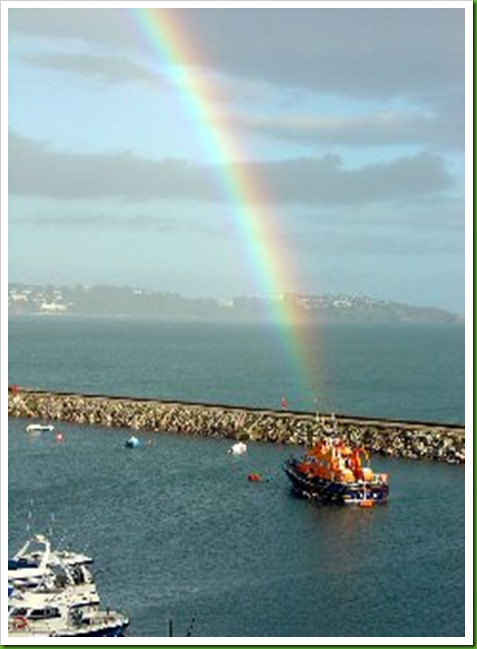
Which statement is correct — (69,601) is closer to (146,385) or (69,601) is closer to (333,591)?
(333,591)

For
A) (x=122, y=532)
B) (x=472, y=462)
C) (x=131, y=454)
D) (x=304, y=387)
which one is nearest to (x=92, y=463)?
(x=131, y=454)

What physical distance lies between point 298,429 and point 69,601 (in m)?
46.2

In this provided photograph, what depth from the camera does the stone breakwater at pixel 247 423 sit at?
71875 millimetres

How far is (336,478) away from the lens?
5906 cm

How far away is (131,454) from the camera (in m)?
73.8

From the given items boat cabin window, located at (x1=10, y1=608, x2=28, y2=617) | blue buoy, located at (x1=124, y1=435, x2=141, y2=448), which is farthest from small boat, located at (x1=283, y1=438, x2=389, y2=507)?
boat cabin window, located at (x1=10, y1=608, x2=28, y2=617)

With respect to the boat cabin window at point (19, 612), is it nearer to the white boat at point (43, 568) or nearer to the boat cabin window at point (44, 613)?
the boat cabin window at point (44, 613)

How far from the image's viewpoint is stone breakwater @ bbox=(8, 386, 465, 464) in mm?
71875

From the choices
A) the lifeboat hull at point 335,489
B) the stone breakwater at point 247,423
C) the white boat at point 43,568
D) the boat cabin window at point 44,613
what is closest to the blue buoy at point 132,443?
the stone breakwater at point 247,423

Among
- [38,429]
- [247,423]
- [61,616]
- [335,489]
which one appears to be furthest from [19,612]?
[38,429]

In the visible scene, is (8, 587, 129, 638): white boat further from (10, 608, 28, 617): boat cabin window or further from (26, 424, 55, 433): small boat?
(26, 424, 55, 433): small boat

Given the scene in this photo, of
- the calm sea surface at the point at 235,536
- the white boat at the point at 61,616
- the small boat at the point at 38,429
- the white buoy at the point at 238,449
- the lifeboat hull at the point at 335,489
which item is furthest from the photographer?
the small boat at the point at 38,429

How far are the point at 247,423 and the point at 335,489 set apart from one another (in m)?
23.5

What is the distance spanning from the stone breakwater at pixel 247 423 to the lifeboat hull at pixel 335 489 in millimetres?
6177
